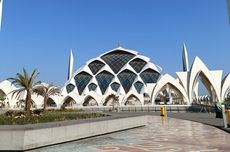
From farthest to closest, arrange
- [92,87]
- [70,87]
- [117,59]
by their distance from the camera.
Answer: [117,59] → [70,87] → [92,87]

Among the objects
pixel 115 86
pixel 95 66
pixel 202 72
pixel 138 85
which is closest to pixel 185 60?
pixel 138 85

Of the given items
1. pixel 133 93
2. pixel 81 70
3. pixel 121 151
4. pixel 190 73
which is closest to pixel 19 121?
pixel 121 151

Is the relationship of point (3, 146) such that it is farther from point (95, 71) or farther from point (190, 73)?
point (95, 71)

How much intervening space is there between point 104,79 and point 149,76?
50.6 ft

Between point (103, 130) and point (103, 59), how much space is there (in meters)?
73.0

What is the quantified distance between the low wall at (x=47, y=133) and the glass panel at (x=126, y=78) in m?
61.7

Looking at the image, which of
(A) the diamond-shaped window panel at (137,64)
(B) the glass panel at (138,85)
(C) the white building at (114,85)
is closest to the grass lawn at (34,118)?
(C) the white building at (114,85)

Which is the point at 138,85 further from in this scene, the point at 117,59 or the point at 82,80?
the point at 82,80

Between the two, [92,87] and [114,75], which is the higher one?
[114,75]

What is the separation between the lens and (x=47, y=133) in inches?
285

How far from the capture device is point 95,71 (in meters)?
77.1

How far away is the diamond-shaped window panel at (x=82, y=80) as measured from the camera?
241 ft

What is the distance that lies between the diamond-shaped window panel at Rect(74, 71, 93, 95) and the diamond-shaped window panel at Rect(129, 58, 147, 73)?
52.1 ft

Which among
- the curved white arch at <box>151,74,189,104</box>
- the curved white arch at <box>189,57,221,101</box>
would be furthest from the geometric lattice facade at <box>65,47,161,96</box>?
the curved white arch at <box>189,57,221,101</box>
